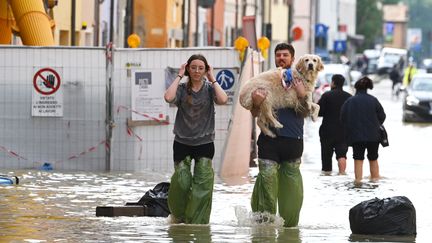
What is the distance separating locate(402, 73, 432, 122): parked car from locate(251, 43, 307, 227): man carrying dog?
32.7 m

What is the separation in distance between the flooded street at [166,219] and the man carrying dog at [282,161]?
0.75ft

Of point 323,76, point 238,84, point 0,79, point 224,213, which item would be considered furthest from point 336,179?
point 323,76

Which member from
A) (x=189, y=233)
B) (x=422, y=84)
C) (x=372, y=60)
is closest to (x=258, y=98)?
(x=189, y=233)

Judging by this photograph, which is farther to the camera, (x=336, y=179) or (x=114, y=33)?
(x=114, y=33)

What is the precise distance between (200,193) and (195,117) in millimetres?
720

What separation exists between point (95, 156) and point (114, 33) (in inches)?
709

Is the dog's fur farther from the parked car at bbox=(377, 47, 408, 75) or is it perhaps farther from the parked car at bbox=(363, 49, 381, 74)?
the parked car at bbox=(363, 49, 381, 74)

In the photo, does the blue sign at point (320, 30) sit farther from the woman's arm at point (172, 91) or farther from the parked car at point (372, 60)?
the woman's arm at point (172, 91)

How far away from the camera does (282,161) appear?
50.8ft

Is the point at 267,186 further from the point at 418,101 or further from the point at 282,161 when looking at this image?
the point at 418,101

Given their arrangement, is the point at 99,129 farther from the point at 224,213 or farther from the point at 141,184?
the point at 224,213

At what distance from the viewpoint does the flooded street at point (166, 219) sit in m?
14.7

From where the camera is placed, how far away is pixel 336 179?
78.9ft

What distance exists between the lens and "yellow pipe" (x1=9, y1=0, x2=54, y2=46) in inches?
1117
